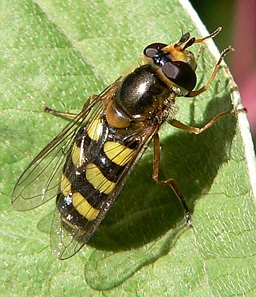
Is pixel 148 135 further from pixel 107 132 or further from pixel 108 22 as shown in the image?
pixel 108 22

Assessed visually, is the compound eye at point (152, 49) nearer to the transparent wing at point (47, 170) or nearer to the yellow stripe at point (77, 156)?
the transparent wing at point (47, 170)

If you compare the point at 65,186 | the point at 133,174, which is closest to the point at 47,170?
the point at 65,186

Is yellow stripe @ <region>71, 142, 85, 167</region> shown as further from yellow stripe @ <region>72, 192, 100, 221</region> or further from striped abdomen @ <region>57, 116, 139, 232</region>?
yellow stripe @ <region>72, 192, 100, 221</region>

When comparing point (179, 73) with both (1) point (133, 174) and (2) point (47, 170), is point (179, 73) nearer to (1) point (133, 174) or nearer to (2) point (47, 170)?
(1) point (133, 174)

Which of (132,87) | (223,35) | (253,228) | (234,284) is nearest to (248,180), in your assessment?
(253,228)

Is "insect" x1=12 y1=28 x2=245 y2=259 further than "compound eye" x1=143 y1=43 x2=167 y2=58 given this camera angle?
No

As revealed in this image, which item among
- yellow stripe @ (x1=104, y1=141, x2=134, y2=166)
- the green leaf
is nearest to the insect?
yellow stripe @ (x1=104, y1=141, x2=134, y2=166)

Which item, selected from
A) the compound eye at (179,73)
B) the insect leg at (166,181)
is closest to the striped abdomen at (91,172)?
the insect leg at (166,181)
